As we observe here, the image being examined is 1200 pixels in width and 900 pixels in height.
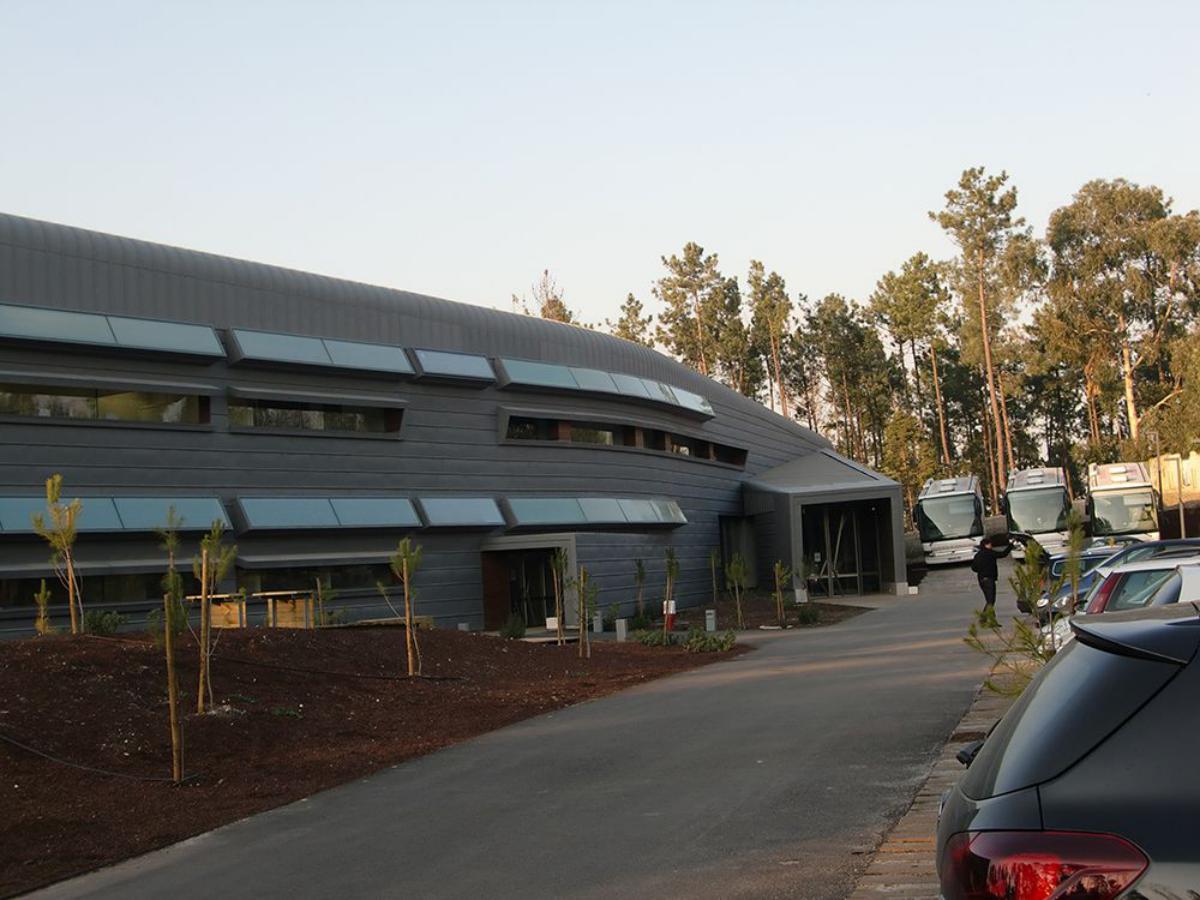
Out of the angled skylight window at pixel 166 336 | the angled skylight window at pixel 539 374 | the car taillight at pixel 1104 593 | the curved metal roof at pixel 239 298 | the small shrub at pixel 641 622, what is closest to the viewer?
the car taillight at pixel 1104 593

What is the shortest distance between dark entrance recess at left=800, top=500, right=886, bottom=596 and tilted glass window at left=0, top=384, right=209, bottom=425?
26.8 m

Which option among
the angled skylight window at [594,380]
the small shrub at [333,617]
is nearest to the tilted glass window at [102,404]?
the small shrub at [333,617]

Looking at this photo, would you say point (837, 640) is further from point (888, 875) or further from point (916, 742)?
point (888, 875)

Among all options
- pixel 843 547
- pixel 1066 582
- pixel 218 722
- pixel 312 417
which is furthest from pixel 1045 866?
pixel 843 547

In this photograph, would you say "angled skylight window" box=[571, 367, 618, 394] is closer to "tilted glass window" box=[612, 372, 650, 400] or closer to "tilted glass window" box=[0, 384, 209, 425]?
"tilted glass window" box=[612, 372, 650, 400]

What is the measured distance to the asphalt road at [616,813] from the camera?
321 inches

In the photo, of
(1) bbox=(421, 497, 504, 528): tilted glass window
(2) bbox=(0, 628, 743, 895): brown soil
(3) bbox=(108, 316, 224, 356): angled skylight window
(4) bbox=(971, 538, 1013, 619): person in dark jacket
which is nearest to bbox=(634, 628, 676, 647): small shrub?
(2) bbox=(0, 628, 743, 895): brown soil

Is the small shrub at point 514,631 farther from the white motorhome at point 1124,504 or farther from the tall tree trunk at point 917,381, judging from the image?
the tall tree trunk at point 917,381

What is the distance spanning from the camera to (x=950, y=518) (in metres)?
54.6

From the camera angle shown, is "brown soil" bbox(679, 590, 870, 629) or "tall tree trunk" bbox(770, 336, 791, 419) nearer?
"brown soil" bbox(679, 590, 870, 629)

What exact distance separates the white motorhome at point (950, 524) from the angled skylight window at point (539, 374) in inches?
844

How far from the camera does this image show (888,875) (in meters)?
7.28

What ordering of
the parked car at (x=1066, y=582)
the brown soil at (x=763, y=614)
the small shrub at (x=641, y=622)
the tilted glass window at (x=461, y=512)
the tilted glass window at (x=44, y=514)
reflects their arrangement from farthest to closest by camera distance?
A: the brown soil at (x=763, y=614) < the small shrub at (x=641, y=622) < the tilted glass window at (x=461, y=512) < the tilted glass window at (x=44, y=514) < the parked car at (x=1066, y=582)

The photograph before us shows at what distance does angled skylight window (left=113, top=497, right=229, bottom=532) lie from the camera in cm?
2789
